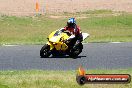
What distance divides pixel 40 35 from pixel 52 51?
10.9m

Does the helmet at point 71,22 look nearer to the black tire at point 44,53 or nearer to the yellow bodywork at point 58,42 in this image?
the yellow bodywork at point 58,42

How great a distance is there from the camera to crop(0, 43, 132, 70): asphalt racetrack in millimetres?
14742

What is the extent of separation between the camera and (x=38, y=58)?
1669 centimetres

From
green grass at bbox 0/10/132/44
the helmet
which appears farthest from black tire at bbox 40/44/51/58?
green grass at bbox 0/10/132/44

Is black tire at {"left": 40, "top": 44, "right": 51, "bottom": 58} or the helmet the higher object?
the helmet

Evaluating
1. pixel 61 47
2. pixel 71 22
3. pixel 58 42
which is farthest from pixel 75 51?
pixel 71 22

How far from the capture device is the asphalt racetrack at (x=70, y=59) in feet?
48.4

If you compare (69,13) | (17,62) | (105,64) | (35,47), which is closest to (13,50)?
(35,47)

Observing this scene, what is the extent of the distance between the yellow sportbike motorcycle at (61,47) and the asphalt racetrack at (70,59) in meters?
0.27

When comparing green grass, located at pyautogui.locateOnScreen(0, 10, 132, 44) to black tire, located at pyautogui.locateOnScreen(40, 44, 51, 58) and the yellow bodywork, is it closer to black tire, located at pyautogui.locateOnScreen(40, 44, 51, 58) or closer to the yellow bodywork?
the yellow bodywork

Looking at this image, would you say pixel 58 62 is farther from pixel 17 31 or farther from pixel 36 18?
pixel 36 18

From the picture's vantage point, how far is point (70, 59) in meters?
16.7

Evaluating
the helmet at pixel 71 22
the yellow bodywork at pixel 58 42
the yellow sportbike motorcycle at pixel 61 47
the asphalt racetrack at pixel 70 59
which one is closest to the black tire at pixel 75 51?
the yellow sportbike motorcycle at pixel 61 47

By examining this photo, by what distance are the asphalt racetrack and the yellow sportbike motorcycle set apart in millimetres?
268
